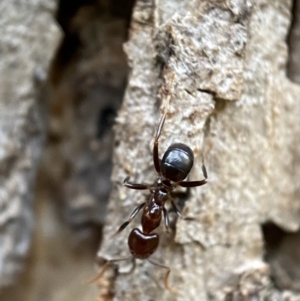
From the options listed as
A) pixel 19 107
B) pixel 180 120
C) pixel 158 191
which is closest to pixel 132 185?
→ pixel 158 191

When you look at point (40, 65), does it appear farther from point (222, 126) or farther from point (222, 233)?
point (222, 233)

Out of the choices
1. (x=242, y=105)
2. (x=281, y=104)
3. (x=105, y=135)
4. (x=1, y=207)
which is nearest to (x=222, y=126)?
(x=242, y=105)

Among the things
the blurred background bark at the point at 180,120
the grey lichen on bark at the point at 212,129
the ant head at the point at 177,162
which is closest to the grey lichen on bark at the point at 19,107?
the blurred background bark at the point at 180,120

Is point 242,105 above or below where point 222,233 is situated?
above

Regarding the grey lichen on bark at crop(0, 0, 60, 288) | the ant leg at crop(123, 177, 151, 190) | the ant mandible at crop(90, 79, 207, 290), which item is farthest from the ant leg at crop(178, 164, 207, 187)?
the grey lichen on bark at crop(0, 0, 60, 288)

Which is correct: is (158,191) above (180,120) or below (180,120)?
below

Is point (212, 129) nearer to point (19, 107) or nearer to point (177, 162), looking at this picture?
point (177, 162)

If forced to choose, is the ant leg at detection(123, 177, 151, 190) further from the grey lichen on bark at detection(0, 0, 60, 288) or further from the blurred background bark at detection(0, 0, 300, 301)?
the grey lichen on bark at detection(0, 0, 60, 288)
